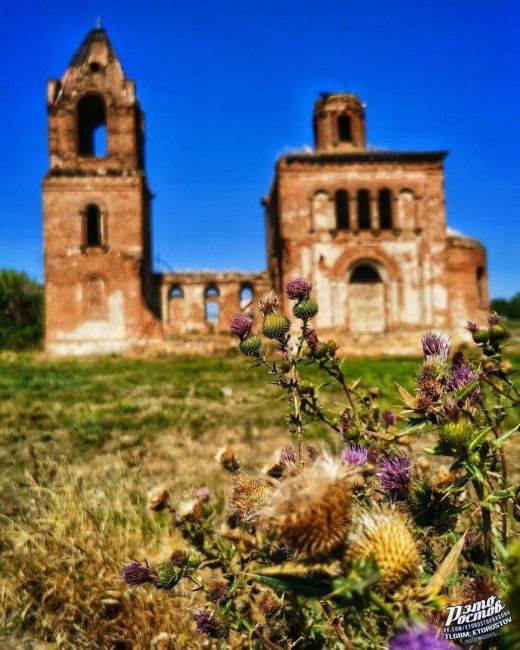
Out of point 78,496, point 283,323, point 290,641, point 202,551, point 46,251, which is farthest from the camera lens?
point 46,251

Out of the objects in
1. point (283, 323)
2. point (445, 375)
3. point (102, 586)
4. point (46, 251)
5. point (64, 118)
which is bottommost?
point (102, 586)

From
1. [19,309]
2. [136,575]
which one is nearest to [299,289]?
[136,575]

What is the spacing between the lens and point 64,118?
992 inches

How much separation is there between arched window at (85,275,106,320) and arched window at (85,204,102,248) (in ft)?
5.51

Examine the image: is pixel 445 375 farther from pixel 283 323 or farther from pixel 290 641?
pixel 290 641

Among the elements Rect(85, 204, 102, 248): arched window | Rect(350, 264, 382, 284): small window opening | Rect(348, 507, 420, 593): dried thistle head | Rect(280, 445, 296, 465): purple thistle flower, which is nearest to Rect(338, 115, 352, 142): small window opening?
Rect(350, 264, 382, 284): small window opening

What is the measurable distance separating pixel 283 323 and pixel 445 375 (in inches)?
25.4

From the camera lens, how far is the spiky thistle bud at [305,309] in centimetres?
203

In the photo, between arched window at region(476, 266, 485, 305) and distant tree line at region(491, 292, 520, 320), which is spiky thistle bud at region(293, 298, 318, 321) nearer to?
arched window at region(476, 266, 485, 305)

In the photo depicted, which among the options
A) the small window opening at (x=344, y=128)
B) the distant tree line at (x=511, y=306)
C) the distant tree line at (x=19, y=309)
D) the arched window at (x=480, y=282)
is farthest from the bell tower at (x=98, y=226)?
the distant tree line at (x=511, y=306)

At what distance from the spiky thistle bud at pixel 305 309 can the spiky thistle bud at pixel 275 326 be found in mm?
80

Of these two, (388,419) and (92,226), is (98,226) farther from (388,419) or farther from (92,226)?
(388,419)

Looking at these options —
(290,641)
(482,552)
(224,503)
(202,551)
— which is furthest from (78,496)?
(482,552)

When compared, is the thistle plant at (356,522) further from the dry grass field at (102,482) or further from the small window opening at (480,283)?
the small window opening at (480,283)
